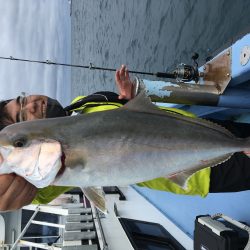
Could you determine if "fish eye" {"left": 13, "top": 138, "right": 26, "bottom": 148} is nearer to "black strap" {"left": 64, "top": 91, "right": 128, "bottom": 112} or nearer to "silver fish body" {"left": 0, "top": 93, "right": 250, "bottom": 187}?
"silver fish body" {"left": 0, "top": 93, "right": 250, "bottom": 187}

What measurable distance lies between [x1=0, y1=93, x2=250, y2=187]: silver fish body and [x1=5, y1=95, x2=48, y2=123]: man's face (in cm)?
117

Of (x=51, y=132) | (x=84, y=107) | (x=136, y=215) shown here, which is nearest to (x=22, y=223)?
(x=136, y=215)

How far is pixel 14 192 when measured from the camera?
229 cm

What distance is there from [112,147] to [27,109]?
1.48m

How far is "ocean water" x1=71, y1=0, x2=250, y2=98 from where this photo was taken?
300 inches

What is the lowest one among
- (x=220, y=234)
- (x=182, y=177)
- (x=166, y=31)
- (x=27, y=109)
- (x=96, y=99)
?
Result: (x=220, y=234)

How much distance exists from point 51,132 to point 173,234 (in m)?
4.47

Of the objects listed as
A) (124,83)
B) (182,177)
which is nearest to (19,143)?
(182,177)

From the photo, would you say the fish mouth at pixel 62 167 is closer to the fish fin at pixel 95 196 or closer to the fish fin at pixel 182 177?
the fish fin at pixel 95 196

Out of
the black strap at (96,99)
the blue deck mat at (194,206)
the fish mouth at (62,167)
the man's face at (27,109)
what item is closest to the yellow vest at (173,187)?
the black strap at (96,99)

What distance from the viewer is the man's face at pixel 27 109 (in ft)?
10.7

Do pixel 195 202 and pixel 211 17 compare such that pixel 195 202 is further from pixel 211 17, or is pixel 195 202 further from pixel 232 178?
pixel 211 17

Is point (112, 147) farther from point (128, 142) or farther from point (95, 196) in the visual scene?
point (95, 196)

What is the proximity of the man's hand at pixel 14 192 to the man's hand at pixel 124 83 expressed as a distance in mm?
1511
